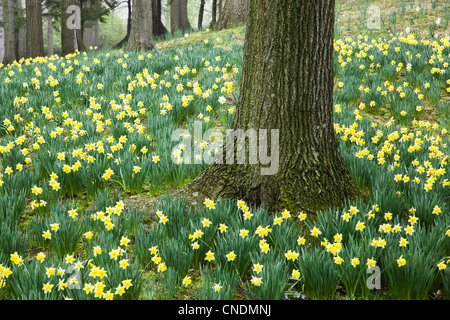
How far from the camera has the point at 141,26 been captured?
26.4ft

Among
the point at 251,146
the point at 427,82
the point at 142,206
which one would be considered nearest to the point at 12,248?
the point at 142,206

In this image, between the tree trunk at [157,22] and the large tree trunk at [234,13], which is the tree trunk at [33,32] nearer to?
the tree trunk at [157,22]

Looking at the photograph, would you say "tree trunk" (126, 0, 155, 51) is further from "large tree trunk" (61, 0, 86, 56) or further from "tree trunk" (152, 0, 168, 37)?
"tree trunk" (152, 0, 168, 37)

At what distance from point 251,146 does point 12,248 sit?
1.54m

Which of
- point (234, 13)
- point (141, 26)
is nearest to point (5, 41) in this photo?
point (234, 13)

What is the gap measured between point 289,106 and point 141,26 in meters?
6.31

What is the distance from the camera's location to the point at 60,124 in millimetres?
4332

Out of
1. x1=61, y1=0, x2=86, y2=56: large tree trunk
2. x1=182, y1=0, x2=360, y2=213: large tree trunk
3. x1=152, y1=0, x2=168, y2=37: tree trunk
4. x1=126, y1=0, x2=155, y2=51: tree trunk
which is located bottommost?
x1=182, y1=0, x2=360, y2=213: large tree trunk

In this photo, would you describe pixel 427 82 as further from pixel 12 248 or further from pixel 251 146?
Answer: pixel 12 248

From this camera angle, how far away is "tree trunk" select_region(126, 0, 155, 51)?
25.7 feet

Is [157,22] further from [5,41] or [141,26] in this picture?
[5,41]

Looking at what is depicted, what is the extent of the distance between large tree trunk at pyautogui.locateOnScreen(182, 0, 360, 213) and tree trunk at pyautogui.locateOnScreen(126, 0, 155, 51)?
230 inches

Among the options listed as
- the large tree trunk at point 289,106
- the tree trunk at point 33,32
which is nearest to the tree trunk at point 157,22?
the tree trunk at point 33,32

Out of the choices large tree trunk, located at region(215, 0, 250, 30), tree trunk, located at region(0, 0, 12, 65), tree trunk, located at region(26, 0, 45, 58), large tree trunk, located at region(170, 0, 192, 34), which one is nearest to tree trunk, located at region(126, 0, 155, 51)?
large tree trunk, located at region(215, 0, 250, 30)
